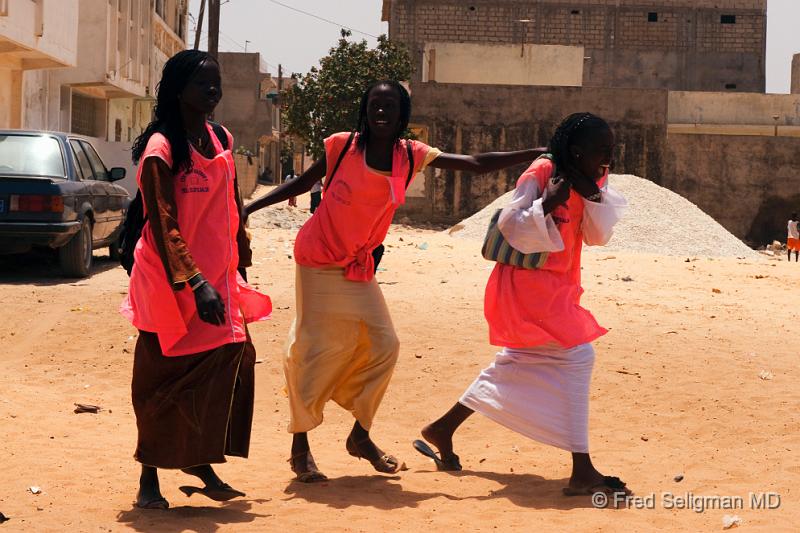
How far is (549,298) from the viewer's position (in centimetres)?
499

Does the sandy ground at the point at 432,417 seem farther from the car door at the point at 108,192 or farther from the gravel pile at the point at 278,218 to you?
the gravel pile at the point at 278,218

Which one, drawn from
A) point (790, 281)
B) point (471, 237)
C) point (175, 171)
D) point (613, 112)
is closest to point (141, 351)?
point (175, 171)

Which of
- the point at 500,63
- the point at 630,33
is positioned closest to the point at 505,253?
the point at 500,63

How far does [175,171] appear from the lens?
14.3 feet

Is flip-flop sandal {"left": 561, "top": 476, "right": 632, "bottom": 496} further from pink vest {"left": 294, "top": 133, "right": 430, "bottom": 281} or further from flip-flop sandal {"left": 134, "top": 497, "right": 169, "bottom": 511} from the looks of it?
flip-flop sandal {"left": 134, "top": 497, "right": 169, "bottom": 511}

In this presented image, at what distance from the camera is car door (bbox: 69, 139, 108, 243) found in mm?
12398

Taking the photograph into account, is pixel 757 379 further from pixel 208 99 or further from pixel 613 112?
pixel 613 112

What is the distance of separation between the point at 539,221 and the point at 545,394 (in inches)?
29.9

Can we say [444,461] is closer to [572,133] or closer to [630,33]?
[572,133]

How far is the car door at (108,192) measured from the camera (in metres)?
13.0

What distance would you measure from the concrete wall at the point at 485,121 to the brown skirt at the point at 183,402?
2538 centimetres

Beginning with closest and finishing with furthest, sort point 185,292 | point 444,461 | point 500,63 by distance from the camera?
1. point 185,292
2. point 444,461
3. point 500,63

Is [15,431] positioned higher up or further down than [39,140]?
further down

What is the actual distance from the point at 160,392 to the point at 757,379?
4.72 metres
